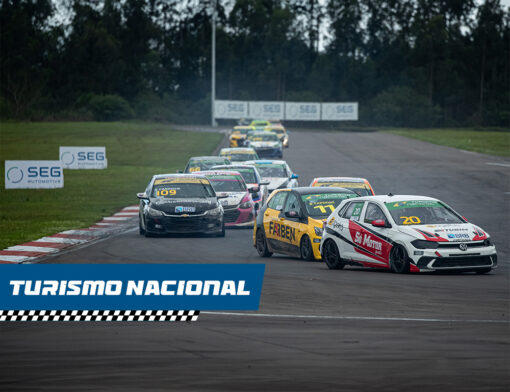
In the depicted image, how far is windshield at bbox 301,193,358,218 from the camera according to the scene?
59.9ft

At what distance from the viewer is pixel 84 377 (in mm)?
7703

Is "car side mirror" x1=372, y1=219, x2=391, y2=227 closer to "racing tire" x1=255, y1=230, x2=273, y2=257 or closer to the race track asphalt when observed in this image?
the race track asphalt

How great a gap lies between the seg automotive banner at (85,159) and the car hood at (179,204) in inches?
1115

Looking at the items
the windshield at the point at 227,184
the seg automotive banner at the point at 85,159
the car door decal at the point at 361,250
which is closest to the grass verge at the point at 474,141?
the seg automotive banner at the point at 85,159

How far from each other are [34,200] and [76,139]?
129 feet

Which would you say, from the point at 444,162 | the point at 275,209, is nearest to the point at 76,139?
the point at 444,162

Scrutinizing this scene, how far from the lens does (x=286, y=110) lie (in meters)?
101

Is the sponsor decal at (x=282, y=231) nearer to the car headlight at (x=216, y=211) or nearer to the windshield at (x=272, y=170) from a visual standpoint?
the car headlight at (x=216, y=211)

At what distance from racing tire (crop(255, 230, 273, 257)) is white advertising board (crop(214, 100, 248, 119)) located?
80499 millimetres

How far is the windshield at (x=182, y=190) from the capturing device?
23094 mm

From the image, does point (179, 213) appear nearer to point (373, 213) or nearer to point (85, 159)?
point (373, 213)

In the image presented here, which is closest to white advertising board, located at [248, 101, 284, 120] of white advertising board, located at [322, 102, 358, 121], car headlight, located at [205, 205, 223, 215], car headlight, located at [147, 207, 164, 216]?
white advertising board, located at [322, 102, 358, 121]

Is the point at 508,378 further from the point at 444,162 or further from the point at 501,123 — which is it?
the point at 501,123

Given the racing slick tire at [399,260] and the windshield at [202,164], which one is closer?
the racing slick tire at [399,260]
